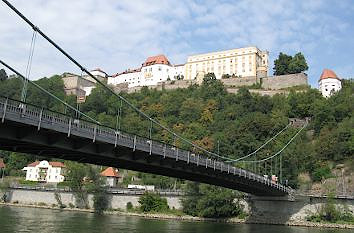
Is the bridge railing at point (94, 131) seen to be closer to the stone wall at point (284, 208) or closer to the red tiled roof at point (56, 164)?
the stone wall at point (284, 208)

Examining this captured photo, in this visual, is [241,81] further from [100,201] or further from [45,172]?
[100,201]

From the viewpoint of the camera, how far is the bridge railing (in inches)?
607

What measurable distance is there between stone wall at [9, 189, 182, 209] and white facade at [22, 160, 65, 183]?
9788 mm

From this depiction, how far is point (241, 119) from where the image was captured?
205ft

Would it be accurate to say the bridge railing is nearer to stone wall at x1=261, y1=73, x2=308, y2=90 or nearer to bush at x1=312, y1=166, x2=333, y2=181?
bush at x1=312, y1=166, x2=333, y2=181

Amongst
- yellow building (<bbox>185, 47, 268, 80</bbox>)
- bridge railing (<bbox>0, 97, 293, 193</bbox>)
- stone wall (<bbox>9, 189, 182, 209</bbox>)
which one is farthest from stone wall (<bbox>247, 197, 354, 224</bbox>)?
yellow building (<bbox>185, 47, 268, 80</bbox>)

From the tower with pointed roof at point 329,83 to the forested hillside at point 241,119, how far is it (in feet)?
5.33

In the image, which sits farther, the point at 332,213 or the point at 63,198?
the point at 63,198

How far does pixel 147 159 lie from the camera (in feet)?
75.3

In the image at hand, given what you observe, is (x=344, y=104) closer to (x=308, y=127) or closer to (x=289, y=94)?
(x=308, y=127)

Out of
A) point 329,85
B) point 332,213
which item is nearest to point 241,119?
point 329,85

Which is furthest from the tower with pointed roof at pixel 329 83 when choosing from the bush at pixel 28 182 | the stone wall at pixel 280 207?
the bush at pixel 28 182

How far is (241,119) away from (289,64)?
2391 centimetres

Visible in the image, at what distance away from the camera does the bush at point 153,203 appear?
42.7 meters
